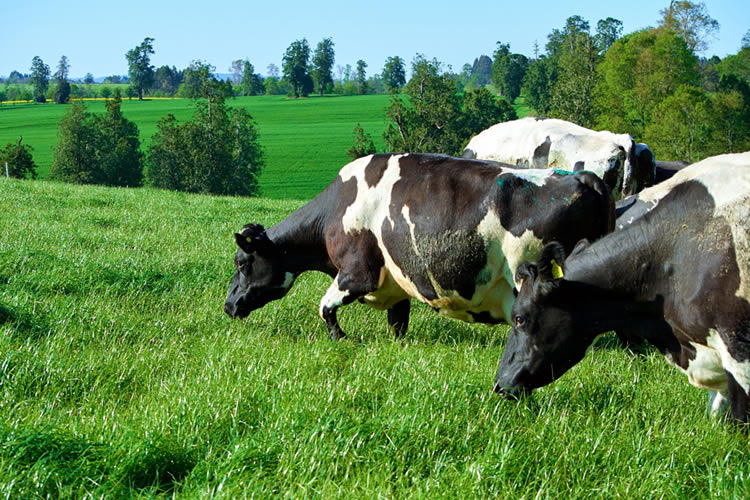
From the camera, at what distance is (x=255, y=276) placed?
852cm

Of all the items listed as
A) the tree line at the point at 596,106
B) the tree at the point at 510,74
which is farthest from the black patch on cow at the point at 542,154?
the tree at the point at 510,74

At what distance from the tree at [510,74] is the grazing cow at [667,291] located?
5067 inches

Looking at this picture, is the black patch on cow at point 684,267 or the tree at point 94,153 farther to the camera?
the tree at point 94,153

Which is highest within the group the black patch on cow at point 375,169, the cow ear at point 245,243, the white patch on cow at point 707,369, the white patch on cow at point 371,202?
the black patch on cow at point 375,169

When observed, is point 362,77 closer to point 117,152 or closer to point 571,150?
point 117,152

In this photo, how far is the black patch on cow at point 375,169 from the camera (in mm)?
7461

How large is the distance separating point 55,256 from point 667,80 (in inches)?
2668

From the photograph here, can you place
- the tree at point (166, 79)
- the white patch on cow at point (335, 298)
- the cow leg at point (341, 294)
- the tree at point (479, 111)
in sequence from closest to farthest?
the cow leg at point (341, 294)
the white patch on cow at point (335, 298)
the tree at point (479, 111)
the tree at point (166, 79)

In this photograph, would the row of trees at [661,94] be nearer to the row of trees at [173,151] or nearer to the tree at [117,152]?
the row of trees at [173,151]

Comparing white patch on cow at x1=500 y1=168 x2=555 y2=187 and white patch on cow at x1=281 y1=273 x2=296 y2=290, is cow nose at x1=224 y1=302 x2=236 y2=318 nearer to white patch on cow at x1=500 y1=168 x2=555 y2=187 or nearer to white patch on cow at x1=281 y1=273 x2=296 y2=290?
white patch on cow at x1=281 y1=273 x2=296 y2=290

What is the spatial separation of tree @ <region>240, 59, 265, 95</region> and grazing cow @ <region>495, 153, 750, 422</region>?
155m

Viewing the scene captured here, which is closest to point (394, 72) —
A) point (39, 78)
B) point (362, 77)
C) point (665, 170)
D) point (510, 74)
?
point (362, 77)

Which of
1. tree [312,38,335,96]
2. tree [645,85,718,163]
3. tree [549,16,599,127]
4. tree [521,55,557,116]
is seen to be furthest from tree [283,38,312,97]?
tree [645,85,718,163]

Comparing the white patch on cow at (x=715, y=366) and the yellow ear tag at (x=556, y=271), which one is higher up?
the yellow ear tag at (x=556, y=271)
